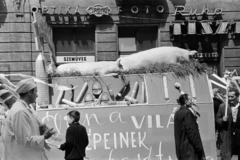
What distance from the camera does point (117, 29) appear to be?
1973 cm

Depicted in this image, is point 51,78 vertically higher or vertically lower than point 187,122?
higher

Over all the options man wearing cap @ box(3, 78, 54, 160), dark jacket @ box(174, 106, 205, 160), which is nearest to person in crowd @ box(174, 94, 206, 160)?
dark jacket @ box(174, 106, 205, 160)

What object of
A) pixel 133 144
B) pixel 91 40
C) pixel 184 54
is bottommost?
pixel 133 144

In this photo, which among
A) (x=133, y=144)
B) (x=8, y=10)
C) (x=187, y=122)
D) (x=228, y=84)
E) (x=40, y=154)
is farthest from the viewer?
(x=8, y=10)

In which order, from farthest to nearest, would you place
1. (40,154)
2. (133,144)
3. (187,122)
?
1. (133,144)
2. (187,122)
3. (40,154)

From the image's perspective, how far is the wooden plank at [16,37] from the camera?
19.2 metres

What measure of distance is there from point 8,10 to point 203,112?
39.2 feet

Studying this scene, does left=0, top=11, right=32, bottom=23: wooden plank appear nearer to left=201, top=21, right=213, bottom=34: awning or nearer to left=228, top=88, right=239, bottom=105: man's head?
left=201, top=21, right=213, bottom=34: awning

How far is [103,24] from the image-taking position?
19.6m

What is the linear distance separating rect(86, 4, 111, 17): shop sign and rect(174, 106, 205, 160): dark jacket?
12.2 m

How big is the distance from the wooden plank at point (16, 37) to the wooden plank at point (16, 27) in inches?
5.8

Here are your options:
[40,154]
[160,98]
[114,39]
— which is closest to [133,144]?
[160,98]

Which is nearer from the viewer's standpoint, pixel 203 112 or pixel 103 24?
pixel 203 112

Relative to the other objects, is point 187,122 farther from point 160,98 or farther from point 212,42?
Result: point 212,42
